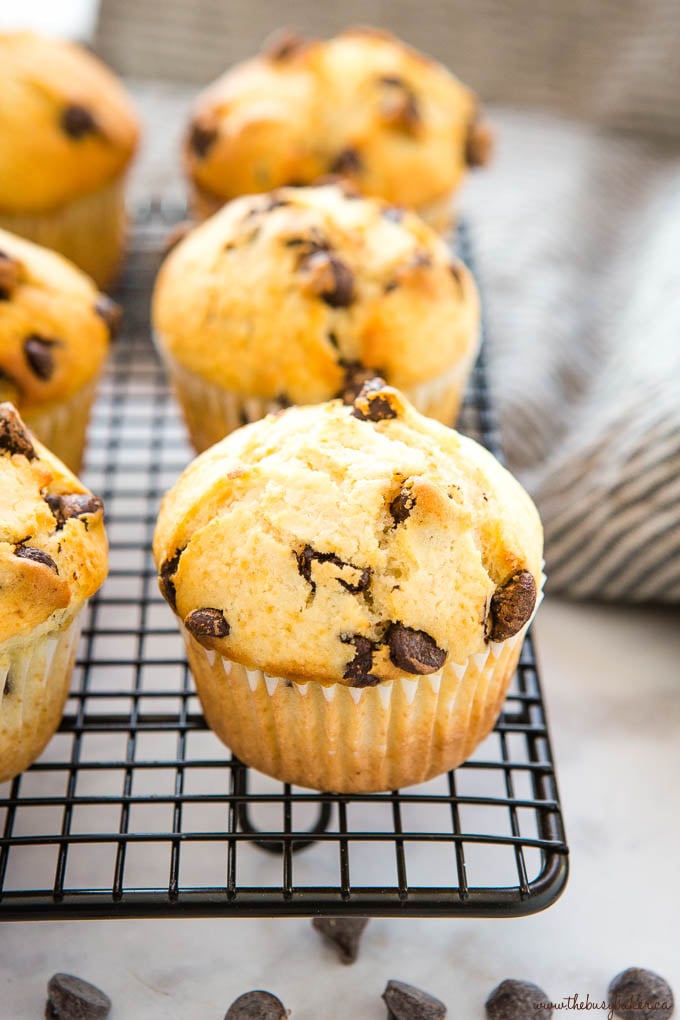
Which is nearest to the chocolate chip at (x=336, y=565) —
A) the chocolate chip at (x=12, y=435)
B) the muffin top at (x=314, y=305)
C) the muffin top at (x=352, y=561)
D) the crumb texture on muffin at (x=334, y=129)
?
the muffin top at (x=352, y=561)

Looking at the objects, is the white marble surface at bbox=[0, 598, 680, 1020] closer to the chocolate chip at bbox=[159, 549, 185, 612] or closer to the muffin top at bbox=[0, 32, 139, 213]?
the chocolate chip at bbox=[159, 549, 185, 612]

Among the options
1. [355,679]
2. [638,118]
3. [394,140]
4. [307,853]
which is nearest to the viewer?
[355,679]

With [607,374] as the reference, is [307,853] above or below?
below

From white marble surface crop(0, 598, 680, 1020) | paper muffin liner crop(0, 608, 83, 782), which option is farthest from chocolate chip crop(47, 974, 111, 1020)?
paper muffin liner crop(0, 608, 83, 782)

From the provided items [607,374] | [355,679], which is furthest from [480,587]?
[607,374]

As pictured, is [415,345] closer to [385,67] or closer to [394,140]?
[394,140]

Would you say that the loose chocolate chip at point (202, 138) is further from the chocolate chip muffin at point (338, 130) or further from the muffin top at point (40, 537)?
the muffin top at point (40, 537)

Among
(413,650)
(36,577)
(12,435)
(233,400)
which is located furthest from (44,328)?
(413,650)
